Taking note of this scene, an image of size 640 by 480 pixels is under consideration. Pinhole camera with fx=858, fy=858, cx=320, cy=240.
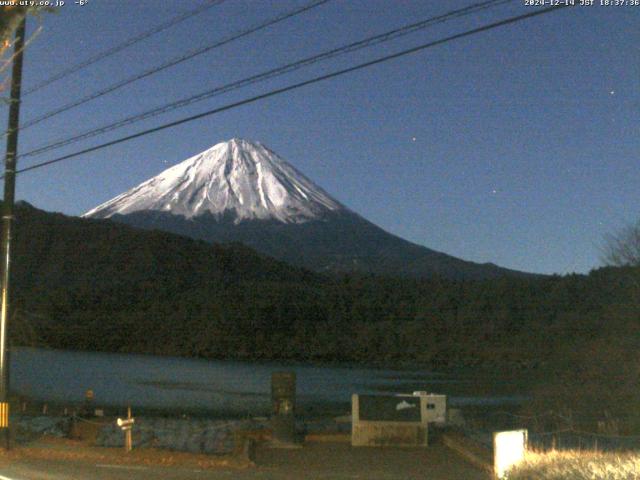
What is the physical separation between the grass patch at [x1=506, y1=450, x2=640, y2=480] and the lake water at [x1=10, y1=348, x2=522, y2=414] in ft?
101

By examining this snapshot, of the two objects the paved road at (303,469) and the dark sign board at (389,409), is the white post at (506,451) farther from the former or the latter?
the dark sign board at (389,409)

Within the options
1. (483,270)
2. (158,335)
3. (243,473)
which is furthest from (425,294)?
(483,270)

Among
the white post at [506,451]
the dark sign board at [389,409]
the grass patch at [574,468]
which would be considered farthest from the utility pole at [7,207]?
the grass patch at [574,468]

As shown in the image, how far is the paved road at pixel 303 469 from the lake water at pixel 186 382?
Answer: 24.3 metres

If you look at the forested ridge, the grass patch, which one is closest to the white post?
the grass patch

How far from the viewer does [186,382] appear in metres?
54.1

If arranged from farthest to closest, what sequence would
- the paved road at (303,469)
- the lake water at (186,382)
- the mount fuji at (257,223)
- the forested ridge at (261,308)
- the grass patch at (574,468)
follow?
the mount fuji at (257,223) → the forested ridge at (261,308) → the lake water at (186,382) → the paved road at (303,469) → the grass patch at (574,468)

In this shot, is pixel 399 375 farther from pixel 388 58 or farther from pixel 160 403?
pixel 388 58

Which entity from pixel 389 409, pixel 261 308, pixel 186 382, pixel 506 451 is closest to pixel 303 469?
pixel 389 409

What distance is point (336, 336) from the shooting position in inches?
3324

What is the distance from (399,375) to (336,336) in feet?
80.9

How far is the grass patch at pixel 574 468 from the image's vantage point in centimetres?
919

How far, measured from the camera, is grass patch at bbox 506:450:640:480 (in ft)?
30.1

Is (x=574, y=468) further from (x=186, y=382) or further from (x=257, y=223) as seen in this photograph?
(x=257, y=223)
